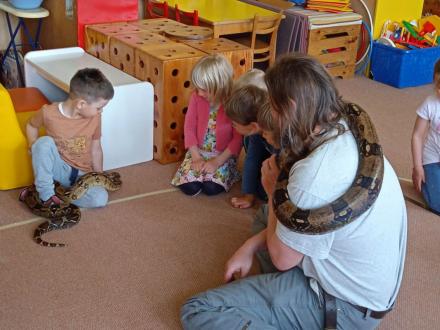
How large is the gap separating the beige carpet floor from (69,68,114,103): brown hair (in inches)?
21.7

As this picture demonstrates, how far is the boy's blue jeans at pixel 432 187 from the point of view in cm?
305

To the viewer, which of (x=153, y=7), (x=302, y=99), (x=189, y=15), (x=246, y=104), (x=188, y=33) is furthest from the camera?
(x=153, y=7)

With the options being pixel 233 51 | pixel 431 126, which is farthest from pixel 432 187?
pixel 233 51

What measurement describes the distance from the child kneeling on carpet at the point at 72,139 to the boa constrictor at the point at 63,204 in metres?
0.02

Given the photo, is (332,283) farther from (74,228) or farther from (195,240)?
(74,228)

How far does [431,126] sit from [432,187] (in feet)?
1.07

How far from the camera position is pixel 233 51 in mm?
3518

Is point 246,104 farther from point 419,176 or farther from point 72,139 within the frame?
point 419,176

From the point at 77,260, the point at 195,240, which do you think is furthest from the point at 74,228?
the point at 195,240

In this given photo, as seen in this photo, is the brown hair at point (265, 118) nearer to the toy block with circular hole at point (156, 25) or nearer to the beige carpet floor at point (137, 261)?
the beige carpet floor at point (137, 261)

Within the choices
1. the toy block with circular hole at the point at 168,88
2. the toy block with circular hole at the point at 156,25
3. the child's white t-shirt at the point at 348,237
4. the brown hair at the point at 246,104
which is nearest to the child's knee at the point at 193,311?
the child's white t-shirt at the point at 348,237

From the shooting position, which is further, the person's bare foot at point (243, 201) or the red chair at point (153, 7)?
the red chair at point (153, 7)

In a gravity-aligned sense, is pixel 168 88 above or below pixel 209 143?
above

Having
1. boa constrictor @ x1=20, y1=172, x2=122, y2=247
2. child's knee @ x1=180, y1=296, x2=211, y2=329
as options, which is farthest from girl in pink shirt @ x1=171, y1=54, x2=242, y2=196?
child's knee @ x1=180, y1=296, x2=211, y2=329
